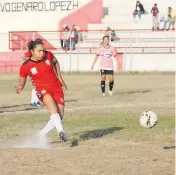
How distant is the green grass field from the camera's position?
26.4ft

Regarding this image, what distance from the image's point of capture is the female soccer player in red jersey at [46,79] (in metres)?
10.1

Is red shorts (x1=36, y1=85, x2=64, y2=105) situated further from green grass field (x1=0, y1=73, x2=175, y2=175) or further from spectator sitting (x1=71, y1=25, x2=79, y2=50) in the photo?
spectator sitting (x1=71, y1=25, x2=79, y2=50)

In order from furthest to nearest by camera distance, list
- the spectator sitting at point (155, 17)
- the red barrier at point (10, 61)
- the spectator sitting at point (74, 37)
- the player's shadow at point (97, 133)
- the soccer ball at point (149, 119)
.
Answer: the red barrier at point (10, 61) → the spectator sitting at point (155, 17) → the spectator sitting at point (74, 37) → the player's shadow at point (97, 133) → the soccer ball at point (149, 119)

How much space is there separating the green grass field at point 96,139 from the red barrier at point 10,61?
2329 cm

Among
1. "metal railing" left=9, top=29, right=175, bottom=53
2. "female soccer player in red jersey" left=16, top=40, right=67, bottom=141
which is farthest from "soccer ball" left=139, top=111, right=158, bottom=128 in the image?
"metal railing" left=9, top=29, right=175, bottom=53

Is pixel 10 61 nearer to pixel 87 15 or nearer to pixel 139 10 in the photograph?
pixel 87 15

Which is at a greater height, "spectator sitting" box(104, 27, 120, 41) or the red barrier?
"spectator sitting" box(104, 27, 120, 41)

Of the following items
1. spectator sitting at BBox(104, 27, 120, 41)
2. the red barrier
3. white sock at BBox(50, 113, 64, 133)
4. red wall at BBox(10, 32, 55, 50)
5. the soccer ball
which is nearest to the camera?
white sock at BBox(50, 113, 64, 133)

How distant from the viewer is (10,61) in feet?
139

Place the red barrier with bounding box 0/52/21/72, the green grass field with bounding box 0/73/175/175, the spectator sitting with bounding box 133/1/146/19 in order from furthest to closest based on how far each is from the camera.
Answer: the spectator sitting with bounding box 133/1/146/19 → the red barrier with bounding box 0/52/21/72 → the green grass field with bounding box 0/73/175/175

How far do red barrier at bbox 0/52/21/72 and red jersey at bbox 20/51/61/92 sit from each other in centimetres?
3225

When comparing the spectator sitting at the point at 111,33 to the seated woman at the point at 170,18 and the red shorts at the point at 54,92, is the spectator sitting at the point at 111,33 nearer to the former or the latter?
the seated woman at the point at 170,18

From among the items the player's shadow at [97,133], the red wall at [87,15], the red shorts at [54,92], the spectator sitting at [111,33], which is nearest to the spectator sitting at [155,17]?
the spectator sitting at [111,33]

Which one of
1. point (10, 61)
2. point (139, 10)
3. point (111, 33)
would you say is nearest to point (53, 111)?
point (111, 33)
